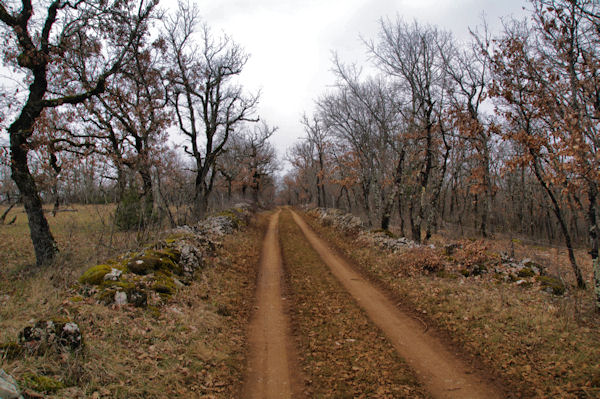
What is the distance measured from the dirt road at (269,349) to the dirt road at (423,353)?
91.5 inches

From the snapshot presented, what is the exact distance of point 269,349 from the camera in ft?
20.8

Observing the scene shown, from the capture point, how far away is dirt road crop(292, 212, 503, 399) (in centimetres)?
489

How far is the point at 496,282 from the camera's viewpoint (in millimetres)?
9211

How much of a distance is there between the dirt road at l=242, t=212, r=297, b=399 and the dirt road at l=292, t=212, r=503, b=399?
7.63 ft

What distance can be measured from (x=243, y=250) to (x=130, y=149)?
1072 cm

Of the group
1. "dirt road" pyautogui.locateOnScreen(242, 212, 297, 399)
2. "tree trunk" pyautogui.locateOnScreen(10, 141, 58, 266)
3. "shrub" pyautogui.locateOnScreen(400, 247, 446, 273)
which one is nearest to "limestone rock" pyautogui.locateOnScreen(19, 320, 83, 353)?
"dirt road" pyautogui.locateOnScreen(242, 212, 297, 399)

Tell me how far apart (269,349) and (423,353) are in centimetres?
316

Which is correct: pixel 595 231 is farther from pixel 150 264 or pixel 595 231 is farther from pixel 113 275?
pixel 113 275

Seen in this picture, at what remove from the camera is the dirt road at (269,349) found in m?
4.98

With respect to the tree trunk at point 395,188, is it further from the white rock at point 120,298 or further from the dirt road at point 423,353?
the white rock at point 120,298

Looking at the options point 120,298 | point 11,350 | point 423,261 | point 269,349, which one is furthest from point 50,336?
point 423,261

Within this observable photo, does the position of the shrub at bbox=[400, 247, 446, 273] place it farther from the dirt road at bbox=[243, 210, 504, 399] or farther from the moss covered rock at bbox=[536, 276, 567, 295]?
the moss covered rock at bbox=[536, 276, 567, 295]

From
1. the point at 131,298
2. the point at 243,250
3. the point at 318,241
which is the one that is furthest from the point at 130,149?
the point at 131,298

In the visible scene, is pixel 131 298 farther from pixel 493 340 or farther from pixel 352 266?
pixel 352 266
